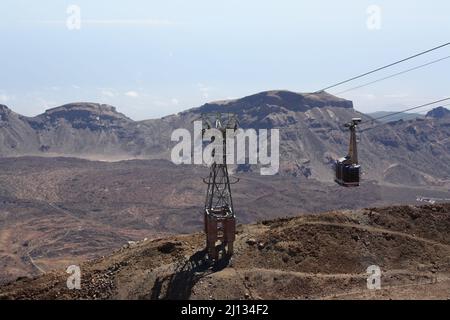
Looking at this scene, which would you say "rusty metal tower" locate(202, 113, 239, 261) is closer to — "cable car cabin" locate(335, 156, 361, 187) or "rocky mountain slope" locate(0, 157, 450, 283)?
"cable car cabin" locate(335, 156, 361, 187)

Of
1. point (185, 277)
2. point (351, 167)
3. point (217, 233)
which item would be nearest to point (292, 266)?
point (217, 233)

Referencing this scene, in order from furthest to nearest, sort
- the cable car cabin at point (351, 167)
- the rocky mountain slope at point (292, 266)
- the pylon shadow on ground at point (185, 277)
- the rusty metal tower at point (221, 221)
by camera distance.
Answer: the rusty metal tower at point (221, 221), the cable car cabin at point (351, 167), the rocky mountain slope at point (292, 266), the pylon shadow on ground at point (185, 277)

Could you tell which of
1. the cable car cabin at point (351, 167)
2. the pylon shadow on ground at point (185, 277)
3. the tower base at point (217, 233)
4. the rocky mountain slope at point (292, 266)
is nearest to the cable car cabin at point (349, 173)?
the cable car cabin at point (351, 167)

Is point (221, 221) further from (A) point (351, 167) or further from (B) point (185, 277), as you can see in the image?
(A) point (351, 167)

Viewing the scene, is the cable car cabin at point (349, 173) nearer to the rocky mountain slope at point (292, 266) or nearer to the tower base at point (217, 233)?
the rocky mountain slope at point (292, 266)

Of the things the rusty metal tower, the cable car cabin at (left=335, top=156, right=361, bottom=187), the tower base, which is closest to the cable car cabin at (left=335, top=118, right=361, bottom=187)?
the cable car cabin at (left=335, top=156, right=361, bottom=187)

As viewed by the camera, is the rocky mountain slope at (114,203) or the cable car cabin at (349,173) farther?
the rocky mountain slope at (114,203)
